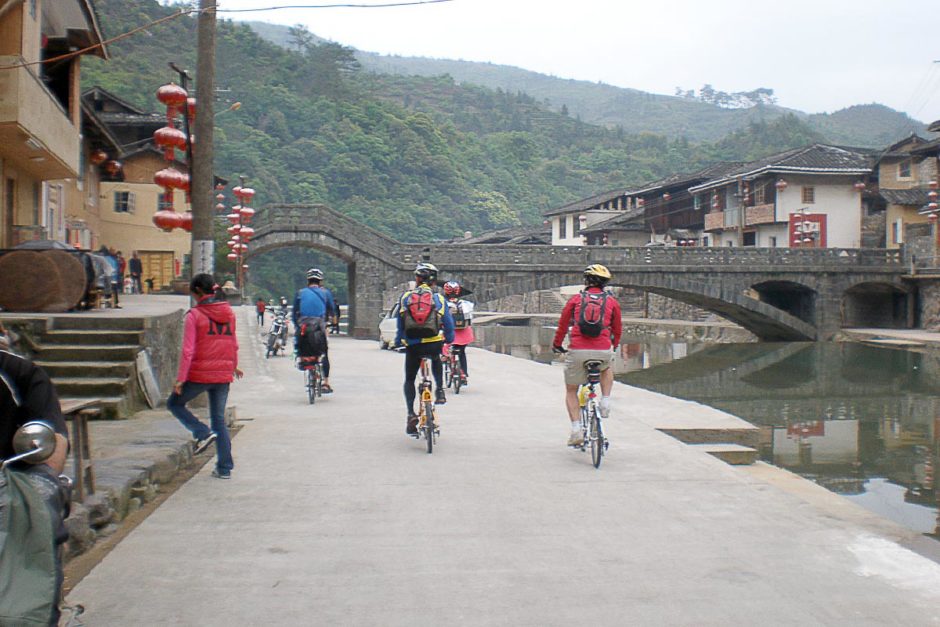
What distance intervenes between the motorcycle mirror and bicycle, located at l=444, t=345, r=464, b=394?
11004 mm

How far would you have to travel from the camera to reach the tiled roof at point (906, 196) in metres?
43.8

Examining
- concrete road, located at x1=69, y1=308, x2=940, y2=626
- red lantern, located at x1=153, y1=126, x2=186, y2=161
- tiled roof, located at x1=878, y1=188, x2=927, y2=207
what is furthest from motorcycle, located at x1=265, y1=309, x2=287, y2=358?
tiled roof, located at x1=878, y1=188, x2=927, y2=207

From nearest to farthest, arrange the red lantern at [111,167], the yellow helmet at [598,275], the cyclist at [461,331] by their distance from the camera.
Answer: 1. the yellow helmet at [598,275]
2. the cyclist at [461,331]
3. the red lantern at [111,167]

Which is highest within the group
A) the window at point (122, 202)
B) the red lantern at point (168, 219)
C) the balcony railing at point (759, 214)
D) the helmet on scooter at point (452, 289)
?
the balcony railing at point (759, 214)

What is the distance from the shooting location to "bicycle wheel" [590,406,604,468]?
7953mm

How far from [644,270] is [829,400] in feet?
67.6

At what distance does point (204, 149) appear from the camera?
10.7 meters

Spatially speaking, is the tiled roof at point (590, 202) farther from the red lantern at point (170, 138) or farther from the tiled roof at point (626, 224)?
the red lantern at point (170, 138)

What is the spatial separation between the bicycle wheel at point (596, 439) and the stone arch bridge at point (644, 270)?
31.0 metres

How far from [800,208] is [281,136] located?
155ft

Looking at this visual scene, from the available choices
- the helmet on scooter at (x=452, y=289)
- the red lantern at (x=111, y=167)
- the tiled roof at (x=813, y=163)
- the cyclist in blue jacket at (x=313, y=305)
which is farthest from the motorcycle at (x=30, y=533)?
the tiled roof at (x=813, y=163)

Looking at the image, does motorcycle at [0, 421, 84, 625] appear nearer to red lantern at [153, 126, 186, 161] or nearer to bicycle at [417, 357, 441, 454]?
bicycle at [417, 357, 441, 454]

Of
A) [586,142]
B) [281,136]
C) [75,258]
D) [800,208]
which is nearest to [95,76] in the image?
[281,136]

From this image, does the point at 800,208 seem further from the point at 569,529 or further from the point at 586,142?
the point at 586,142
